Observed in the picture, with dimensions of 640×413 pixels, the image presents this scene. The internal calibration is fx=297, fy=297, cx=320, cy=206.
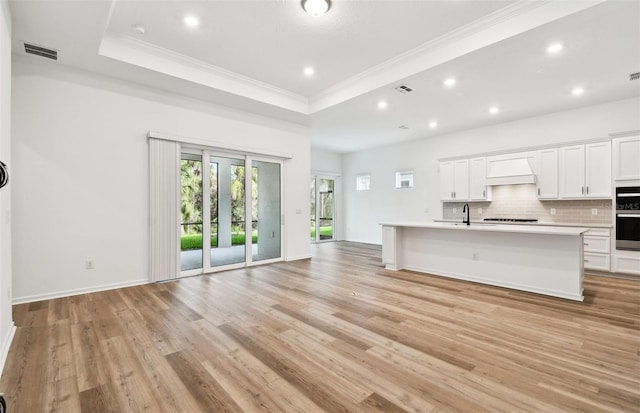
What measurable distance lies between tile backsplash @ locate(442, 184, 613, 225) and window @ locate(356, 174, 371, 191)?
9.40 feet

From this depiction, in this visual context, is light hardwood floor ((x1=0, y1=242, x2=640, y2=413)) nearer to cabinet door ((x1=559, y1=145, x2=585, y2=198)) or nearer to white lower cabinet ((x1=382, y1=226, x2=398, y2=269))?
white lower cabinet ((x1=382, y1=226, x2=398, y2=269))

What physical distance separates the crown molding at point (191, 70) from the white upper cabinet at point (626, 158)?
575 centimetres

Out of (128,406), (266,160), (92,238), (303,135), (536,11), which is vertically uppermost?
(536,11)

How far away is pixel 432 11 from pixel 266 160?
399 cm

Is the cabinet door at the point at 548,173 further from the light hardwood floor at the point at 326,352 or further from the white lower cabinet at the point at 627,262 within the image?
the light hardwood floor at the point at 326,352

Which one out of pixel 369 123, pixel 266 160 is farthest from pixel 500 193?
pixel 266 160

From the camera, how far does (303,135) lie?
6.98 meters

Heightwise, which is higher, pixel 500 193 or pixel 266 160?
pixel 266 160

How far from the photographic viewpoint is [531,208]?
6.51m

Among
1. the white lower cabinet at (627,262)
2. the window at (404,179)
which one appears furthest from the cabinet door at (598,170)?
the window at (404,179)

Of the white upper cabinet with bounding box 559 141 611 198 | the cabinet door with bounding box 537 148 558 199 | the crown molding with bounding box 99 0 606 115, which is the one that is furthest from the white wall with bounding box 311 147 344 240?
the white upper cabinet with bounding box 559 141 611 198

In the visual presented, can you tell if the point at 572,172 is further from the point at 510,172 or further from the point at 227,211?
the point at 227,211

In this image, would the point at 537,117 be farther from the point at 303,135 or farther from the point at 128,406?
the point at 128,406

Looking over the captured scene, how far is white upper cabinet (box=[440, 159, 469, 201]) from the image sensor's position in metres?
7.21
